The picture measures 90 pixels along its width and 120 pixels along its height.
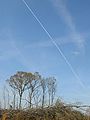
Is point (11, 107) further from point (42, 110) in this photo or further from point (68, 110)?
point (68, 110)

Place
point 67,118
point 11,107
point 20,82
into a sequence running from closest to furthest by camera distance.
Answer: point 67,118, point 11,107, point 20,82

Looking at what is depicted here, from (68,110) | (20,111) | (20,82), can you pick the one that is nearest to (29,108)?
(20,111)

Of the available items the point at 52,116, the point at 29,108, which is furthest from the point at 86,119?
the point at 29,108

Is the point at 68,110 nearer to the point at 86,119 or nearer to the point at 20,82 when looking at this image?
the point at 86,119

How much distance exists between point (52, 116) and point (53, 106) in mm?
478

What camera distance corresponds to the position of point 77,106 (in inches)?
479

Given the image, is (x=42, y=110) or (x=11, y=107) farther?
(x=11, y=107)

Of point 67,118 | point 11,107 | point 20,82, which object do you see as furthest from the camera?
point 20,82

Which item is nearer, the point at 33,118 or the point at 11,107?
the point at 33,118

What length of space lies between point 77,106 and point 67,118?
81 centimetres

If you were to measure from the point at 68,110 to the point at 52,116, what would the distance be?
67 cm

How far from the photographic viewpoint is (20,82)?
49.0m

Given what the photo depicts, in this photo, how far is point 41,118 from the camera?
11.7 metres

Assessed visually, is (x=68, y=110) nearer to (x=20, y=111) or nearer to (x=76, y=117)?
(x=76, y=117)
